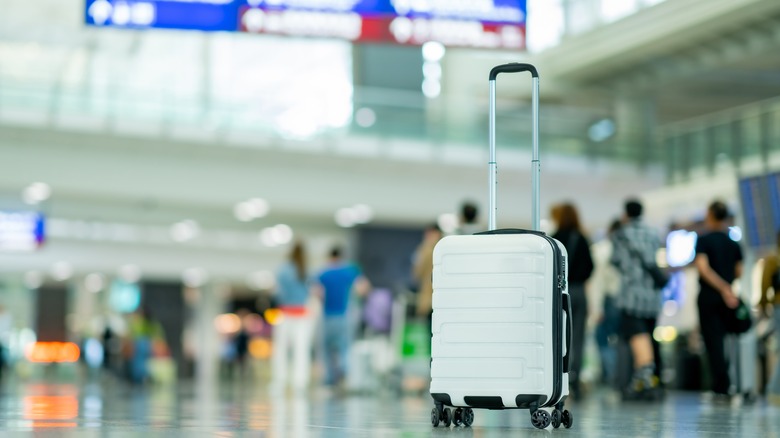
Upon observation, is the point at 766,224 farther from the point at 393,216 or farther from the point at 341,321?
the point at 393,216

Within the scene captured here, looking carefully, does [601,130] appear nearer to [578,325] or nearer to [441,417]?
[578,325]

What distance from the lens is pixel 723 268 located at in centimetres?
1124

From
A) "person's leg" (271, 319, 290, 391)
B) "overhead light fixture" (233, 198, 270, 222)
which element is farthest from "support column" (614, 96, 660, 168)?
"person's leg" (271, 319, 290, 391)

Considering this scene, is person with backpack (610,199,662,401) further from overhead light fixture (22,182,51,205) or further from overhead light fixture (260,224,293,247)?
overhead light fixture (260,224,293,247)

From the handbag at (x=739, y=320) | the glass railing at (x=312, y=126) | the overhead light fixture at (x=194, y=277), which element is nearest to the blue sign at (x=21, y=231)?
the glass railing at (x=312, y=126)

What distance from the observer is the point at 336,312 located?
1445 centimetres

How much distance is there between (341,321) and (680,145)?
10.5 metres

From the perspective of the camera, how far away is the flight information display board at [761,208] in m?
12.2

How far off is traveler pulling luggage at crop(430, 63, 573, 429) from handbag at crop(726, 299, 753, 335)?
556cm

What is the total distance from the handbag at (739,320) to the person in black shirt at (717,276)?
5 centimetres

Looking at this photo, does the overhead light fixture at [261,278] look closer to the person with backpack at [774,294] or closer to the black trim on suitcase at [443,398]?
the person with backpack at [774,294]

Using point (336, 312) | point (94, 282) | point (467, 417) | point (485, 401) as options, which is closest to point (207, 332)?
point (94, 282)

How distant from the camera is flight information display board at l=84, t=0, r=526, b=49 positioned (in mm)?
10648

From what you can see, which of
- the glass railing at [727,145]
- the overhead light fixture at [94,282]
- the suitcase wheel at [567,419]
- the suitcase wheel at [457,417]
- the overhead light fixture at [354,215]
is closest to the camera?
the suitcase wheel at [567,419]
